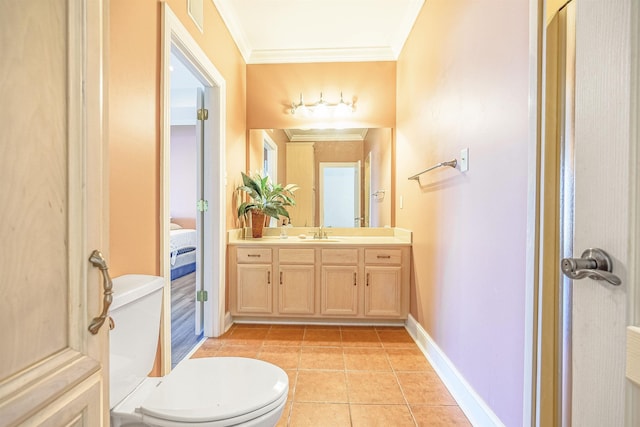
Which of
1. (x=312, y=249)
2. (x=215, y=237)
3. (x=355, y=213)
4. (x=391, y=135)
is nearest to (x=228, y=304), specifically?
(x=215, y=237)

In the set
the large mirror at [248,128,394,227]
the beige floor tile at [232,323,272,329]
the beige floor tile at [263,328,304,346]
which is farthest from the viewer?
the large mirror at [248,128,394,227]

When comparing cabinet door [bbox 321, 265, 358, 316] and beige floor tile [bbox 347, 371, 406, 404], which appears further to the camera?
cabinet door [bbox 321, 265, 358, 316]

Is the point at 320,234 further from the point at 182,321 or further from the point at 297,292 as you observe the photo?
the point at 182,321

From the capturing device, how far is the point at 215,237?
2365 mm

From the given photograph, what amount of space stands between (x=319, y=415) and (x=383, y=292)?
126cm

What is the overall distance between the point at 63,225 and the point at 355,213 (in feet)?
8.94

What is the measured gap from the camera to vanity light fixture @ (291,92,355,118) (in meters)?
3.02

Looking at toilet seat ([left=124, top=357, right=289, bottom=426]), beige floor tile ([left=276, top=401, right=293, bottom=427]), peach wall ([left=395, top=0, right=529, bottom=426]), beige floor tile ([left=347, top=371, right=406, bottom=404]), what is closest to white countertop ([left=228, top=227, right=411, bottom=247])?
peach wall ([left=395, top=0, right=529, bottom=426])

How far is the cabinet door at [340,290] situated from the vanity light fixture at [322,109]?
5.08 feet

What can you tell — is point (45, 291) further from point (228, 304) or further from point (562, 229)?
point (228, 304)

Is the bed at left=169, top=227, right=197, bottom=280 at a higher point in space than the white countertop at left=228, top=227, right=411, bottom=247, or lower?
lower

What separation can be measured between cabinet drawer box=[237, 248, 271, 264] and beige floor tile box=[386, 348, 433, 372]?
4.06ft

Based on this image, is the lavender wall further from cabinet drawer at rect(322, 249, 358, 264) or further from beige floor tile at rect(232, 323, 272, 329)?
cabinet drawer at rect(322, 249, 358, 264)

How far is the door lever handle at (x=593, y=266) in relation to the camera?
1.62ft
